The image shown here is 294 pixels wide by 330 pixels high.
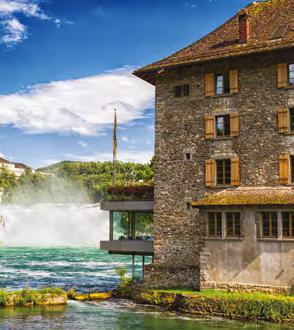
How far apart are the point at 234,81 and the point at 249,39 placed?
2386 mm

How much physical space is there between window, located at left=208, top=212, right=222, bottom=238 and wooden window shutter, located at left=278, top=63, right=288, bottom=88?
22.1 feet

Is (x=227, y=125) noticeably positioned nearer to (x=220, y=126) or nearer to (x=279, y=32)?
(x=220, y=126)

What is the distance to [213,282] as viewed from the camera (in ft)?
79.8

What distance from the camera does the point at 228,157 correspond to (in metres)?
26.3

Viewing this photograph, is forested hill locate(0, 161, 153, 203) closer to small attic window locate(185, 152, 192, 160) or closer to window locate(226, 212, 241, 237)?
small attic window locate(185, 152, 192, 160)

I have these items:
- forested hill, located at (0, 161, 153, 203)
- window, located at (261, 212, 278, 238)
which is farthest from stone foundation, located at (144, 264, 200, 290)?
forested hill, located at (0, 161, 153, 203)

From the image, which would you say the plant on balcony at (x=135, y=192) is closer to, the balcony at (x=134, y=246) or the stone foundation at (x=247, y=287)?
the balcony at (x=134, y=246)

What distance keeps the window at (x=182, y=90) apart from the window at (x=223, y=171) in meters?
4.04

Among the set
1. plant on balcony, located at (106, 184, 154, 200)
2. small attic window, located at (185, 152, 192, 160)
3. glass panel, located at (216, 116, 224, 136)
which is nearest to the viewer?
glass panel, located at (216, 116, 224, 136)

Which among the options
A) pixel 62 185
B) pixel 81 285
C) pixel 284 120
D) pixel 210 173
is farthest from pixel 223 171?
pixel 62 185

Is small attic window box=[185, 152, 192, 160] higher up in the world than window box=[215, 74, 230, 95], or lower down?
lower down

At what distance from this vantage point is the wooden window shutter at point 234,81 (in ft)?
86.5

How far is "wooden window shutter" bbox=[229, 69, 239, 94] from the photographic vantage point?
2636 centimetres

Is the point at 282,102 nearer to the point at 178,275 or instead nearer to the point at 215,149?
the point at 215,149
